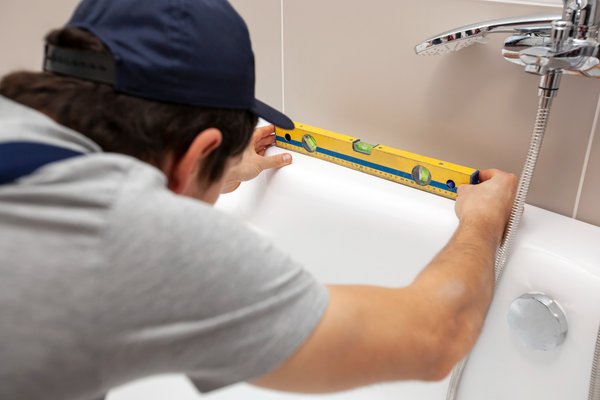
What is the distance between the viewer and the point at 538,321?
79 cm

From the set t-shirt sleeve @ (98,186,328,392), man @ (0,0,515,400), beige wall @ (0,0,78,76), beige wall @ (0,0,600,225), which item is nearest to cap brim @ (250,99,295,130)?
man @ (0,0,515,400)

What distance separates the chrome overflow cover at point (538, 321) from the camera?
78 cm

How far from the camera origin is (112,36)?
1.72 feet

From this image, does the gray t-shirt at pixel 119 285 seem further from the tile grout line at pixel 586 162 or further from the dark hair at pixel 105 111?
the tile grout line at pixel 586 162

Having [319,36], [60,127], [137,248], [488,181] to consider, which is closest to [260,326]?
[137,248]

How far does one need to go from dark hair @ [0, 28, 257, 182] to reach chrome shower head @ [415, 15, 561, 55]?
418 mm

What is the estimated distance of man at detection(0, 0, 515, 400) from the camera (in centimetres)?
42

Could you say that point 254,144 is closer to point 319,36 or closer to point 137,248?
point 319,36

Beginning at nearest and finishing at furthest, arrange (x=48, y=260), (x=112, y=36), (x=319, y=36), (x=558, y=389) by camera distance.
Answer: (x=48, y=260), (x=112, y=36), (x=558, y=389), (x=319, y=36)

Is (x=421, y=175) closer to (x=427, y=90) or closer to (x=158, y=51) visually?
(x=427, y=90)

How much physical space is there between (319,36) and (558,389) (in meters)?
0.71

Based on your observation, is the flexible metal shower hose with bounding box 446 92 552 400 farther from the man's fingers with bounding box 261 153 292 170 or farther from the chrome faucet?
the man's fingers with bounding box 261 153 292 170

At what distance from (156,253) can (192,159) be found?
0.45ft

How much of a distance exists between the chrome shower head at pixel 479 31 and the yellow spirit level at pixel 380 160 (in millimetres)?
190
